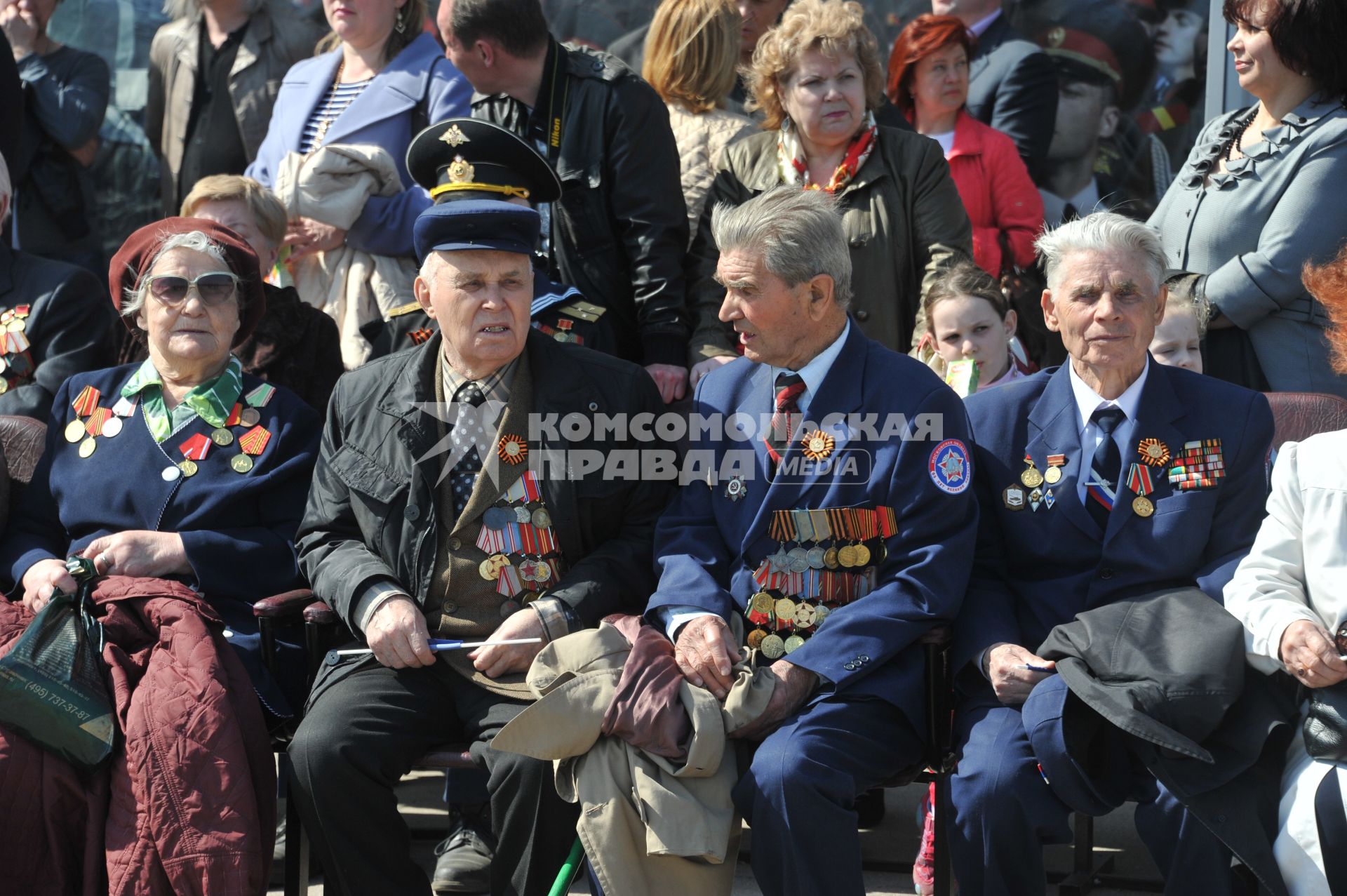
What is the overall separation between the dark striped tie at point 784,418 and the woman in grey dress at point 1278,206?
1721mm

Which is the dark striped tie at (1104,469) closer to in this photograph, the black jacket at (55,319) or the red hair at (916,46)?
the red hair at (916,46)

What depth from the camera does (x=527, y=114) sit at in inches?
214

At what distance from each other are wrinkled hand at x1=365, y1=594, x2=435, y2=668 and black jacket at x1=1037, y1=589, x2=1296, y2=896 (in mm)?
1636

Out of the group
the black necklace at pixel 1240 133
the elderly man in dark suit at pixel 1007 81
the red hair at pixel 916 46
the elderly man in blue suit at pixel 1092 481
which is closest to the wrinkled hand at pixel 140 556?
the elderly man in blue suit at pixel 1092 481

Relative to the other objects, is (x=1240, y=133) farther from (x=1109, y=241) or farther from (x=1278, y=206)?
(x=1109, y=241)

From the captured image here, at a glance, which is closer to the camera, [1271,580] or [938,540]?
[1271,580]

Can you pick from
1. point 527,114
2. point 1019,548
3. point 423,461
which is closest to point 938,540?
point 1019,548

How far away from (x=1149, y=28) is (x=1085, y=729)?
4.09 metres

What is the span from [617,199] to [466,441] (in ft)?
4.28

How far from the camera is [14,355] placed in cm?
562

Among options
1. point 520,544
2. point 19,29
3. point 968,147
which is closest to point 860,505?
point 520,544

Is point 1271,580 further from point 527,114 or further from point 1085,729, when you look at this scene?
point 527,114

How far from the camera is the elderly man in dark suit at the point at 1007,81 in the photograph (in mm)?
6609

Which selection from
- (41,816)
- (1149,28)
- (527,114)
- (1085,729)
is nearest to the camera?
(1085,729)
